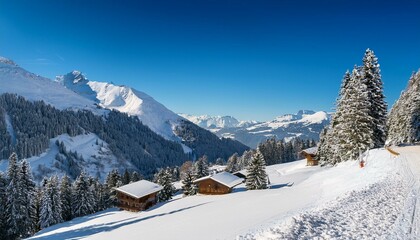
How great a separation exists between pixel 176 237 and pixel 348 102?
112 ft

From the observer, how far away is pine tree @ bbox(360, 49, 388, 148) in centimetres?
4209

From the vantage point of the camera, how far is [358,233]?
1370 centimetres

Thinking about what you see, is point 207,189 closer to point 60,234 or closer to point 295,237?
point 60,234

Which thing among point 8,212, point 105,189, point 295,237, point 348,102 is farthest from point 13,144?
point 295,237

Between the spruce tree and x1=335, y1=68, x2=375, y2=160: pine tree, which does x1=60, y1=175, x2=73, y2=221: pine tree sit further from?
x1=335, y1=68, x2=375, y2=160: pine tree

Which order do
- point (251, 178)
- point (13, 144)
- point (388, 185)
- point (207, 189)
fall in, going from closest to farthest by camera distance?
1. point (388, 185)
2. point (251, 178)
3. point (207, 189)
4. point (13, 144)

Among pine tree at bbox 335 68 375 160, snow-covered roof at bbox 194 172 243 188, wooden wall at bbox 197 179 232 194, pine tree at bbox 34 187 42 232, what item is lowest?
pine tree at bbox 34 187 42 232

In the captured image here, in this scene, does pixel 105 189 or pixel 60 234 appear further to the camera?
pixel 105 189

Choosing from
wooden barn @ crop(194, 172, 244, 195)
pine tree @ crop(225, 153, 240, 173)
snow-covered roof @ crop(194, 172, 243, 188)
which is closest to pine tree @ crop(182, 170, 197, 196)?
wooden barn @ crop(194, 172, 244, 195)

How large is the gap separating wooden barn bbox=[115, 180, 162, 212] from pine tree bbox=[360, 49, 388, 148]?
42.6m

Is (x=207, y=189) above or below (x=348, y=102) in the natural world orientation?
below

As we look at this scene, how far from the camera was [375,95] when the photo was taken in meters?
42.6

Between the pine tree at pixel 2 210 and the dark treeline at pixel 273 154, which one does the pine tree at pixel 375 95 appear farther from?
the dark treeline at pixel 273 154

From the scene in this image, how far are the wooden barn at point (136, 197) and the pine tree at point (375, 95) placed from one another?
4264cm
